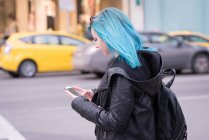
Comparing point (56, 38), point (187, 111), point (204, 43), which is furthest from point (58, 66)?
point (187, 111)

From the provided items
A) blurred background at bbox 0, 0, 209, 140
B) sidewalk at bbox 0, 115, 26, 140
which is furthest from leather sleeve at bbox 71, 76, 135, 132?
sidewalk at bbox 0, 115, 26, 140

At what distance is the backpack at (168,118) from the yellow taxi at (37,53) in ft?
49.8

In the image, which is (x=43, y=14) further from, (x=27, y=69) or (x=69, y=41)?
(x=27, y=69)

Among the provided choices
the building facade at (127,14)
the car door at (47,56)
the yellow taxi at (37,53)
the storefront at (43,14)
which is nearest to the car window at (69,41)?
the yellow taxi at (37,53)

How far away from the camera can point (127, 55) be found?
2777 mm

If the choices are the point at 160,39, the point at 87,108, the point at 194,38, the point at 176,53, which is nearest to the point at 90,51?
the point at 160,39

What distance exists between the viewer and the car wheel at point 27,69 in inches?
709

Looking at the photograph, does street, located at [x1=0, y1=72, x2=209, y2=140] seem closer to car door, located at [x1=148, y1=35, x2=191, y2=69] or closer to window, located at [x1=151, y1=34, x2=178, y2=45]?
car door, located at [x1=148, y1=35, x2=191, y2=69]

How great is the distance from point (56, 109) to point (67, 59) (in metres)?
8.21

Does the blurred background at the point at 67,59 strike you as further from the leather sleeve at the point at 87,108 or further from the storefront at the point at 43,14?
the leather sleeve at the point at 87,108

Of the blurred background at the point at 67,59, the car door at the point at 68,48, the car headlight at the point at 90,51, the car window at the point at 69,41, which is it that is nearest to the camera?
the blurred background at the point at 67,59

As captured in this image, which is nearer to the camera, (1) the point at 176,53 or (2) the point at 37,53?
(1) the point at 176,53

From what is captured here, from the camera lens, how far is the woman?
2754mm

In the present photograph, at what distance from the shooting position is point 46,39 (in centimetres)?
1852
